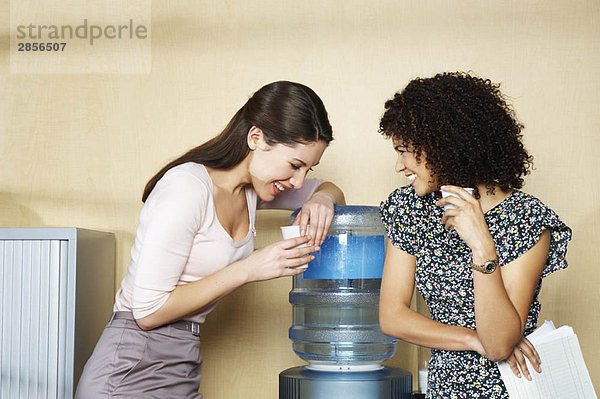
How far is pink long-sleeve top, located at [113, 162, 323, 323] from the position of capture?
1519 millimetres

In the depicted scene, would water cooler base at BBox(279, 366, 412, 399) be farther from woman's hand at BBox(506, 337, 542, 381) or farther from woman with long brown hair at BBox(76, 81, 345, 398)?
woman's hand at BBox(506, 337, 542, 381)

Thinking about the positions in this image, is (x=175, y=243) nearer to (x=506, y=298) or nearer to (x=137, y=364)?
(x=137, y=364)

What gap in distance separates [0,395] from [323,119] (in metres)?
1.26

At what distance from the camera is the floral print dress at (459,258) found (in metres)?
1.39

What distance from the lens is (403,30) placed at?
2.42 m

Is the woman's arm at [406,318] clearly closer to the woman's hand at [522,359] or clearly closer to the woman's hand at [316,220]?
the woman's hand at [522,359]

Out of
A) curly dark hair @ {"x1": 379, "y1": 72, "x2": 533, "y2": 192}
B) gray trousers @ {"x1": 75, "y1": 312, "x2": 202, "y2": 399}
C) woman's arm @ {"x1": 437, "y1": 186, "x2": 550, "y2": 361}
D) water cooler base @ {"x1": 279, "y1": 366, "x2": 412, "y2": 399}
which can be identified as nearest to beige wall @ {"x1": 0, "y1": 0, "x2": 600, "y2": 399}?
water cooler base @ {"x1": 279, "y1": 366, "x2": 412, "y2": 399}

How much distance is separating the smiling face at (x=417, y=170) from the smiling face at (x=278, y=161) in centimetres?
29

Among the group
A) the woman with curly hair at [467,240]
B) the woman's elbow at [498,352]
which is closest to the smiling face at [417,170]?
the woman with curly hair at [467,240]

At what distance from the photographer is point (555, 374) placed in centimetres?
139

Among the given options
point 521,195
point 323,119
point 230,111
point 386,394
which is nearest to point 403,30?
point 230,111

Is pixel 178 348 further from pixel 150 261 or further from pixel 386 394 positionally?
pixel 386 394

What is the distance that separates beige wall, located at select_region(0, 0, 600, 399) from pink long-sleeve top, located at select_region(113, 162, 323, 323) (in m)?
0.78

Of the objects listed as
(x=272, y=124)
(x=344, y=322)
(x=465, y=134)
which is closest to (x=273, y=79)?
(x=272, y=124)
